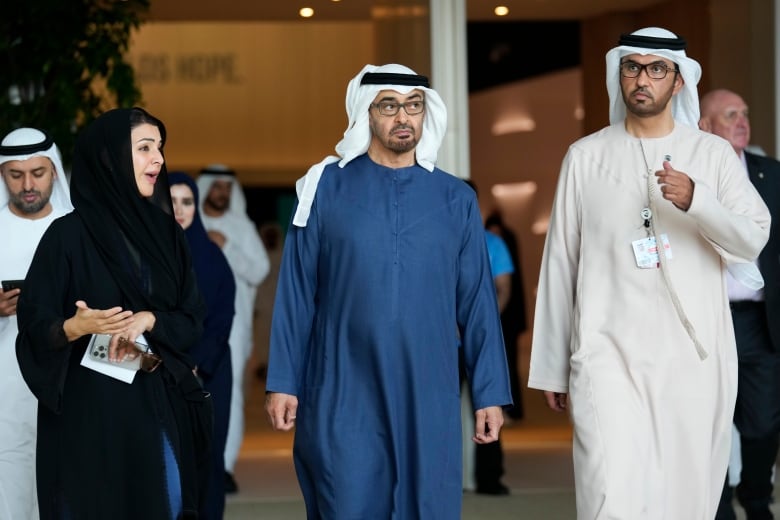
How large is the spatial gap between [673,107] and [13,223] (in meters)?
2.46

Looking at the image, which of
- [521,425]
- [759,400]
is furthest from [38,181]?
[521,425]

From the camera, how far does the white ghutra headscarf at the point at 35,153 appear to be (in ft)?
18.8

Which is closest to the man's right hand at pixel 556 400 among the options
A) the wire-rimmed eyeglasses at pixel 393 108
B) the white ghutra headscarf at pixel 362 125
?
the white ghutra headscarf at pixel 362 125

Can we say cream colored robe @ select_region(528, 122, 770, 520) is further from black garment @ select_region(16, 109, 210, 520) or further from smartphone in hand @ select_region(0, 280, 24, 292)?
smartphone in hand @ select_region(0, 280, 24, 292)

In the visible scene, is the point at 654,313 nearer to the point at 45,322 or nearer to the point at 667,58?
the point at 667,58

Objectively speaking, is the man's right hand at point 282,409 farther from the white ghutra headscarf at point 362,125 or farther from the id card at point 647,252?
the id card at point 647,252

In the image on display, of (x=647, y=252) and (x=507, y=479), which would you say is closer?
(x=647, y=252)

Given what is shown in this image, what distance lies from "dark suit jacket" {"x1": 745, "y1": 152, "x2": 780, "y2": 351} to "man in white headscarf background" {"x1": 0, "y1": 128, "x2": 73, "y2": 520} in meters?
2.79

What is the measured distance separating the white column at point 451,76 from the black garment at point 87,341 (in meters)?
3.42

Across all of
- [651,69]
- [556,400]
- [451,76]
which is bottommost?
[556,400]

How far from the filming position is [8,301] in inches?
208

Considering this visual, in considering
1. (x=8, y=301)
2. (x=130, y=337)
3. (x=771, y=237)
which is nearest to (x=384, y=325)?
(x=130, y=337)

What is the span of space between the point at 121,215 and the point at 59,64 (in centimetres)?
357

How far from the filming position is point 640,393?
502 cm
